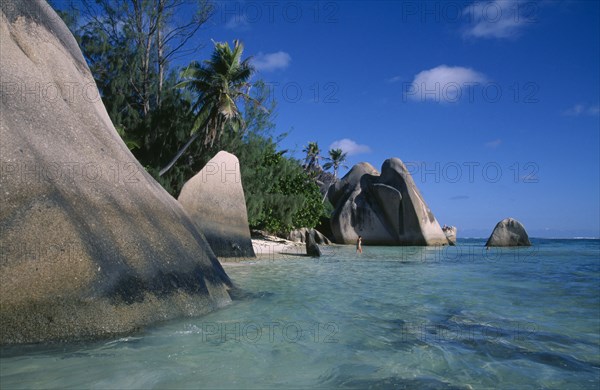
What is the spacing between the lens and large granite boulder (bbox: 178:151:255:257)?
1027 cm

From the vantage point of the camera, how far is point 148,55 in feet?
63.9

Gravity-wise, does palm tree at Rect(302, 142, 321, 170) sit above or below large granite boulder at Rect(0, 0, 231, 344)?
above

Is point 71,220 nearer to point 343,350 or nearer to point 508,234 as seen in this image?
point 343,350

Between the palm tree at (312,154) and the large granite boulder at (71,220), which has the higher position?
the palm tree at (312,154)

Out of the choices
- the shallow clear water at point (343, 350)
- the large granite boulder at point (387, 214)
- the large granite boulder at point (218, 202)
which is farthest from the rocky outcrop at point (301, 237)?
the shallow clear water at point (343, 350)

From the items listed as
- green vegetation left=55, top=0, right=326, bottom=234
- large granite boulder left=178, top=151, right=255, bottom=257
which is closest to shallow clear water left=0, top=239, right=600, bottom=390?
large granite boulder left=178, top=151, right=255, bottom=257

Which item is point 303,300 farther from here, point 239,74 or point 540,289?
point 239,74

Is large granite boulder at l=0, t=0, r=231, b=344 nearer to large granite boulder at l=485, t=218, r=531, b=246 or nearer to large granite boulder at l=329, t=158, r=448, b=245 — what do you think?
large granite boulder at l=329, t=158, r=448, b=245

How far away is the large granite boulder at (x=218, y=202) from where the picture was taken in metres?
10.3

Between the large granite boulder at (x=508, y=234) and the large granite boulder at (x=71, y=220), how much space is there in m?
26.9

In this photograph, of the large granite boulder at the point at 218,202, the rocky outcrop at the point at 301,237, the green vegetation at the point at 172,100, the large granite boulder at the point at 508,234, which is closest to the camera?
the large granite boulder at the point at 218,202

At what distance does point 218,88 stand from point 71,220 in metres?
17.4

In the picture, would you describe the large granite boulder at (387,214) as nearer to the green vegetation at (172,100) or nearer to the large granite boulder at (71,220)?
the green vegetation at (172,100)

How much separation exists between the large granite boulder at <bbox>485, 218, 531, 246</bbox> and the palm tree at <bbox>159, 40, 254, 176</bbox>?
1843cm
